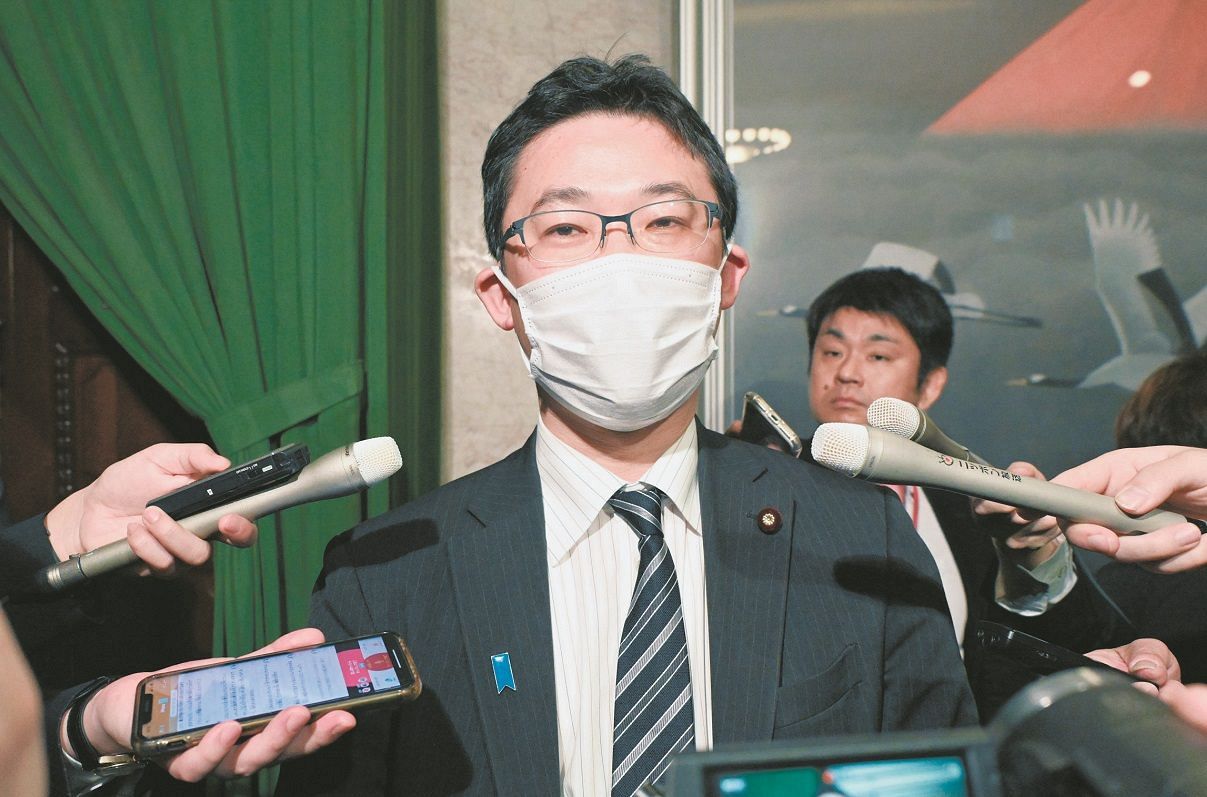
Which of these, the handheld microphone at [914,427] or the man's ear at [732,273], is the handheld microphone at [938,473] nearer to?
the handheld microphone at [914,427]

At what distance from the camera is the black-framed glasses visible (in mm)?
1321

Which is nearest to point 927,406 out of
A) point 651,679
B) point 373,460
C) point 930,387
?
point 930,387

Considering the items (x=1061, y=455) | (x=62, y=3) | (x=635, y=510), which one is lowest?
(x=1061, y=455)

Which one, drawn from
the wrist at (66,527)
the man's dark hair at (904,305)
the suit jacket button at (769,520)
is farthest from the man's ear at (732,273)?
the man's dark hair at (904,305)

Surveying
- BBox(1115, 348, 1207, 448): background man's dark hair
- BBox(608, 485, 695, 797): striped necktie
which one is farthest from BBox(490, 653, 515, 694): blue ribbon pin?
BBox(1115, 348, 1207, 448): background man's dark hair

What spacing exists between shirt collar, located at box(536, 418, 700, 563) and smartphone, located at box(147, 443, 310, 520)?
1.27 feet

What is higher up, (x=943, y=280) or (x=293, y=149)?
(x=293, y=149)

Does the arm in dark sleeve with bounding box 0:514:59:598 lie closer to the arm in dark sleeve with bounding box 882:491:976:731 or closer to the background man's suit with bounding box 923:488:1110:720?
the arm in dark sleeve with bounding box 882:491:976:731

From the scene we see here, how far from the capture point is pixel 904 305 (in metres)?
2.56

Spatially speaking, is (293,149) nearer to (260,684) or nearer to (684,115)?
(684,115)

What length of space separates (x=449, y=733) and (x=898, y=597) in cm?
62

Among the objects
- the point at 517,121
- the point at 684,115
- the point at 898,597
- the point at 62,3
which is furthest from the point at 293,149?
the point at 898,597

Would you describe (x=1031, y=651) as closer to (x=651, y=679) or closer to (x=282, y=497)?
(x=651, y=679)

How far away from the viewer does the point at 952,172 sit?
118 inches
